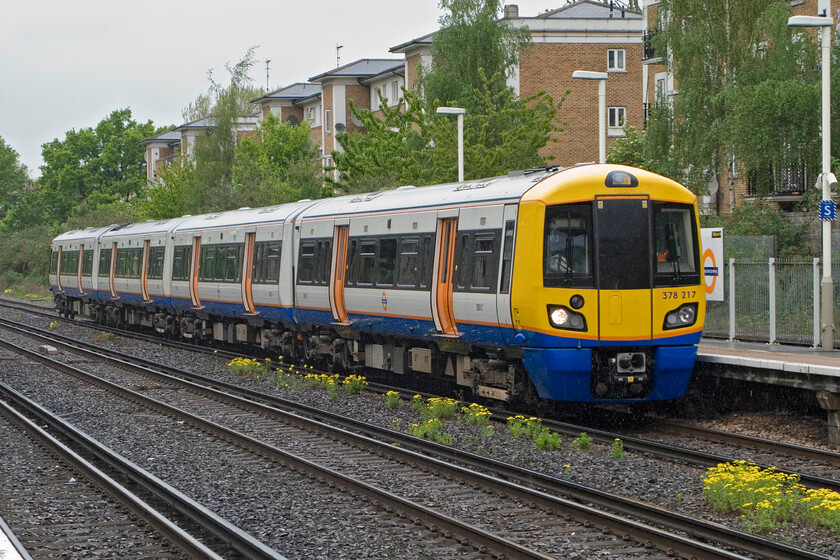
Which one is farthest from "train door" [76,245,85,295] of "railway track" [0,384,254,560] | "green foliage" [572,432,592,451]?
"green foliage" [572,432,592,451]

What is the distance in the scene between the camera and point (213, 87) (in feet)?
199

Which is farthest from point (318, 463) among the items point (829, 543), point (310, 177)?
point (310, 177)

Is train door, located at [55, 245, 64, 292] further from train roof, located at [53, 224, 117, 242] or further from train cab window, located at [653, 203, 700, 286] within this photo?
train cab window, located at [653, 203, 700, 286]

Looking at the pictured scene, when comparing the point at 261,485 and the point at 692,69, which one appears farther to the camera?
the point at 692,69

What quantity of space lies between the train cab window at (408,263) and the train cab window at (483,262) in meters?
1.90

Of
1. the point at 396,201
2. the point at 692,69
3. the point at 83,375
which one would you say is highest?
the point at 692,69

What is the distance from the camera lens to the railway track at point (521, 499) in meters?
8.13

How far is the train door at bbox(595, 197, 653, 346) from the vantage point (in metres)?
13.6

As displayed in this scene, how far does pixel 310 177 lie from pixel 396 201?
29979 millimetres

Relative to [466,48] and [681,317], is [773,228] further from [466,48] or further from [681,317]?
[466,48]

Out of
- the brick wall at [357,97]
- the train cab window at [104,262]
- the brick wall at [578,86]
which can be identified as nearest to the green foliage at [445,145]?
the train cab window at [104,262]

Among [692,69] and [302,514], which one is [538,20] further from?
[302,514]

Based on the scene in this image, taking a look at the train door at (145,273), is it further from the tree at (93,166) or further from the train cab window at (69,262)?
the tree at (93,166)

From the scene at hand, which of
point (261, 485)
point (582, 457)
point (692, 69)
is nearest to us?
point (261, 485)
